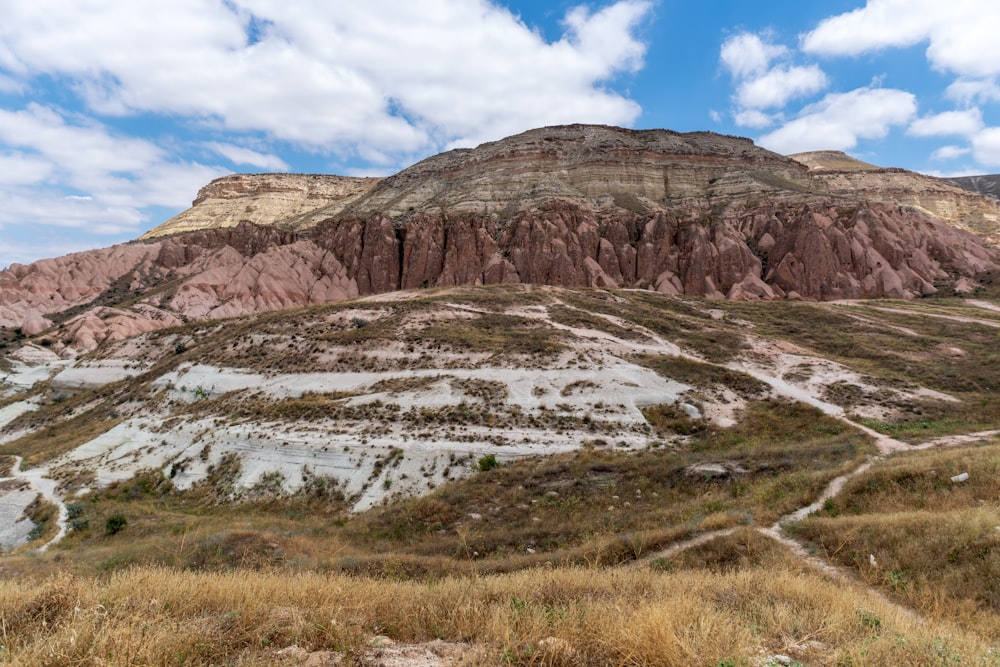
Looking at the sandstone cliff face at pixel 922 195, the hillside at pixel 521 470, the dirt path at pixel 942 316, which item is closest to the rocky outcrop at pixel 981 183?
the sandstone cliff face at pixel 922 195

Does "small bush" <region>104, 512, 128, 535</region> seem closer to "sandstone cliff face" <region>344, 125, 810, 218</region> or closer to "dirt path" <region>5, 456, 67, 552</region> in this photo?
"dirt path" <region>5, 456, 67, 552</region>

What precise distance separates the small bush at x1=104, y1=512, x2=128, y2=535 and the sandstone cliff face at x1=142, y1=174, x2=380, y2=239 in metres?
100

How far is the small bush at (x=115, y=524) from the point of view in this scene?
14.5 m

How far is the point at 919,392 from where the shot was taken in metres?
22.8

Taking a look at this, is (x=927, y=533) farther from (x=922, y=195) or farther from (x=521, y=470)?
(x=922, y=195)

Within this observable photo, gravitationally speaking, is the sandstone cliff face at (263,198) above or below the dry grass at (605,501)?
above

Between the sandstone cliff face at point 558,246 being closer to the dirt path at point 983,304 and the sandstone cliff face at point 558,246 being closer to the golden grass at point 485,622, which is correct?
the dirt path at point 983,304

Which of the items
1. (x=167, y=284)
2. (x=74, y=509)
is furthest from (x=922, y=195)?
(x=167, y=284)

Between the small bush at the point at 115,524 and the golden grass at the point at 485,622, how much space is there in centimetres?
1202

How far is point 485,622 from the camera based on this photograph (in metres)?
4.59

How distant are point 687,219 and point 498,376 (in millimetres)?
55124

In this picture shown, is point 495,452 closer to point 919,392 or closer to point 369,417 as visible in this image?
point 369,417

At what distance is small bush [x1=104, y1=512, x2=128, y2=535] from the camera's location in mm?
14461

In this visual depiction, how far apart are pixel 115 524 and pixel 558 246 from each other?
57.6 m
